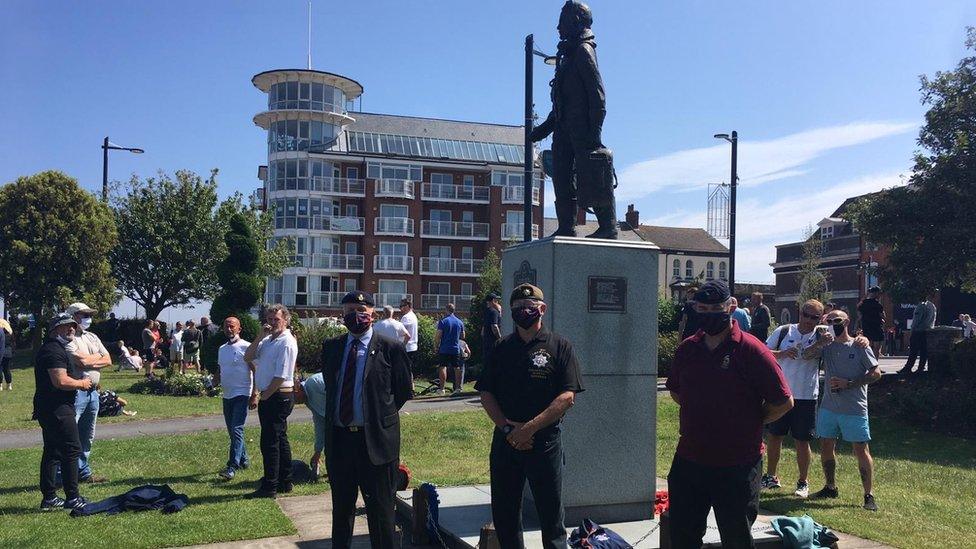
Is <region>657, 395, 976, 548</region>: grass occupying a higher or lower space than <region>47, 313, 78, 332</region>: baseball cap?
lower

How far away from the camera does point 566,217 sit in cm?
785

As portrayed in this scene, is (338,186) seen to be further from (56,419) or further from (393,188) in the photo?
(56,419)

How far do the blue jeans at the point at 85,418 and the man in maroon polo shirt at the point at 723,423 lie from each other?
22.8 feet

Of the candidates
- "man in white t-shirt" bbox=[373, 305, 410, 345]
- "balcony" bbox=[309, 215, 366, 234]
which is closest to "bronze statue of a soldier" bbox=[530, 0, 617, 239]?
"man in white t-shirt" bbox=[373, 305, 410, 345]

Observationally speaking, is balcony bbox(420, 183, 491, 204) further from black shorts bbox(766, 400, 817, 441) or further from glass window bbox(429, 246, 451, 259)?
black shorts bbox(766, 400, 817, 441)

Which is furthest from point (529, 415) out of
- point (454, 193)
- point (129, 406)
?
point (454, 193)

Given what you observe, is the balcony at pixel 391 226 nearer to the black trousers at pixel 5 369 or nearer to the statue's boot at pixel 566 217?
the black trousers at pixel 5 369

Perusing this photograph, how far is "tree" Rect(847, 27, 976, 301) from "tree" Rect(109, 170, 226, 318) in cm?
2977

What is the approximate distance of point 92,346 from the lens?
926 centimetres

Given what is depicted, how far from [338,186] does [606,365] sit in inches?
2089

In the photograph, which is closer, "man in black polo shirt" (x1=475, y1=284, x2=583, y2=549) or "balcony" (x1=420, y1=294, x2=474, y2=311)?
"man in black polo shirt" (x1=475, y1=284, x2=583, y2=549)

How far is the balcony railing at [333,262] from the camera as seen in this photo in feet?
189

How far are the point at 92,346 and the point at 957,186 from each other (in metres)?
17.3

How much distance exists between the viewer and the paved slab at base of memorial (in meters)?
6.22
